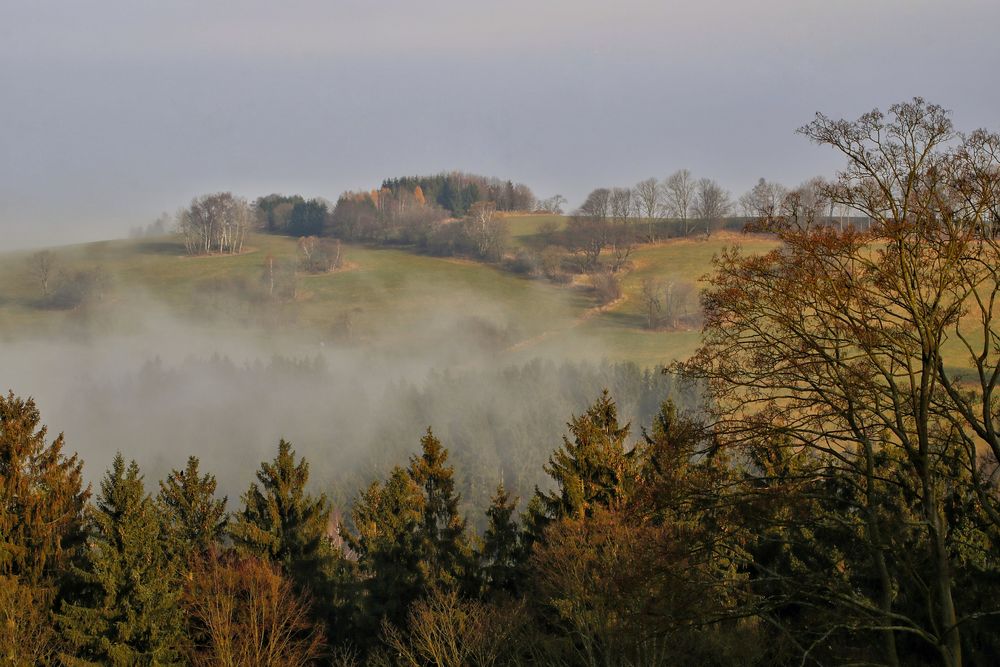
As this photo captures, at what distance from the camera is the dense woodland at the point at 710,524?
995 centimetres

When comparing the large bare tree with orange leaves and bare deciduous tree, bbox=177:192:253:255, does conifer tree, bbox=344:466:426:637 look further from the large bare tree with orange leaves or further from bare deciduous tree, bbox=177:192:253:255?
Result: bare deciduous tree, bbox=177:192:253:255

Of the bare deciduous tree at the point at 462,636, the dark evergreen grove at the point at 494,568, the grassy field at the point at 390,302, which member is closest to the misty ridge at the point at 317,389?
the grassy field at the point at 390,302

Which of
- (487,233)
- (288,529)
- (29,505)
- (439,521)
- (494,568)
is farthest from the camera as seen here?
(487,233)

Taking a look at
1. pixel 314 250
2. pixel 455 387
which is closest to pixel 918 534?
pixel 455 387

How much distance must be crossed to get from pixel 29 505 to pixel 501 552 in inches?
694

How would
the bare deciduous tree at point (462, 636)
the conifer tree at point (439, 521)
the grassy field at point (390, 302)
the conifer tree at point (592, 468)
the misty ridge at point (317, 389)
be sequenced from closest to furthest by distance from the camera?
the bare deciduous tree at point (462, 636)
the conifer tree at point (592, 468)
the conifer tree at point (439, 521)
the misty ridge at point (317, 389)
the grassy field at point (390, 302)

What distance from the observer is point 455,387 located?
98875 millimetres

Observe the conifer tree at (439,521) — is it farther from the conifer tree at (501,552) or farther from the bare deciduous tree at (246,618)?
the bare deciduous tree at (246,618)

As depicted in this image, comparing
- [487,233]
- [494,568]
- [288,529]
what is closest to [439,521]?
[494,568]

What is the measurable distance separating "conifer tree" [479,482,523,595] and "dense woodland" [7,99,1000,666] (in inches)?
4.2

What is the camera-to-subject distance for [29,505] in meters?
26.2

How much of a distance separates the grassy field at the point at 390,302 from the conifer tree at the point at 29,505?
79317 mm

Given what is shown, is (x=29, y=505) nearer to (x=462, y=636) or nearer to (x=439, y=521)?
(x=462, y=636)

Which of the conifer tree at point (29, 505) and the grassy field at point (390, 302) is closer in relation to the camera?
the conifer tree at point (29, 505)
